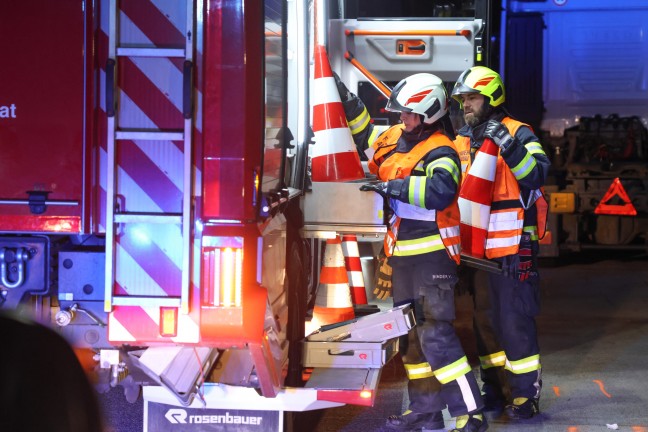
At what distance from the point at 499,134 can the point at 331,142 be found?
37.7 inches

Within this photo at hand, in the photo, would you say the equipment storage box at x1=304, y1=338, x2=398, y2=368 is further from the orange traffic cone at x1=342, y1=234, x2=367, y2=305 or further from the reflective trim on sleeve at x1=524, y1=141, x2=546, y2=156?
the orange traffic cone at x1=342, y1=234, x2=367, y2=305

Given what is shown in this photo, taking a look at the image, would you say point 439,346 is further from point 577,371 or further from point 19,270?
point 19,270

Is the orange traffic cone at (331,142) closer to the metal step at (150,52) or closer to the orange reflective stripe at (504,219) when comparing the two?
the orange reflective stripe at (504,219)

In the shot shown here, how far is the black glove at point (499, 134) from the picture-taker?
5.57 meters

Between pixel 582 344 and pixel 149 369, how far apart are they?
185 inches

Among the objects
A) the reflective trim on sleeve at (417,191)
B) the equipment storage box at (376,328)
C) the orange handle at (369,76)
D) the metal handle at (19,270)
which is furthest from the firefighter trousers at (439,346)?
the metal handle at (19,270)

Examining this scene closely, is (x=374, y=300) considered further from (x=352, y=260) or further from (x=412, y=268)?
(x=412, y=268)

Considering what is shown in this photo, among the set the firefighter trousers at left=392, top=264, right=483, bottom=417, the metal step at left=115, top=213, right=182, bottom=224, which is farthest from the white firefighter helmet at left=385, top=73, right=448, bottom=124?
the metal step at left=115, top=213, right=182, bottom=224

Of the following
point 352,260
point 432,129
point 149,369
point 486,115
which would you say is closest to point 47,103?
point 149,369

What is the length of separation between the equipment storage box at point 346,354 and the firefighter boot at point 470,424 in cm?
54

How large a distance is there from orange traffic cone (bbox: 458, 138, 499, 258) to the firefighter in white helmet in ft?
1.11

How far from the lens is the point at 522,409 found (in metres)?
5.83

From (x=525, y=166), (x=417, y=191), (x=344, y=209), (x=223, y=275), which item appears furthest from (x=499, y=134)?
(x=223, y=275)

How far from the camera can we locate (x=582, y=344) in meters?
7.96
